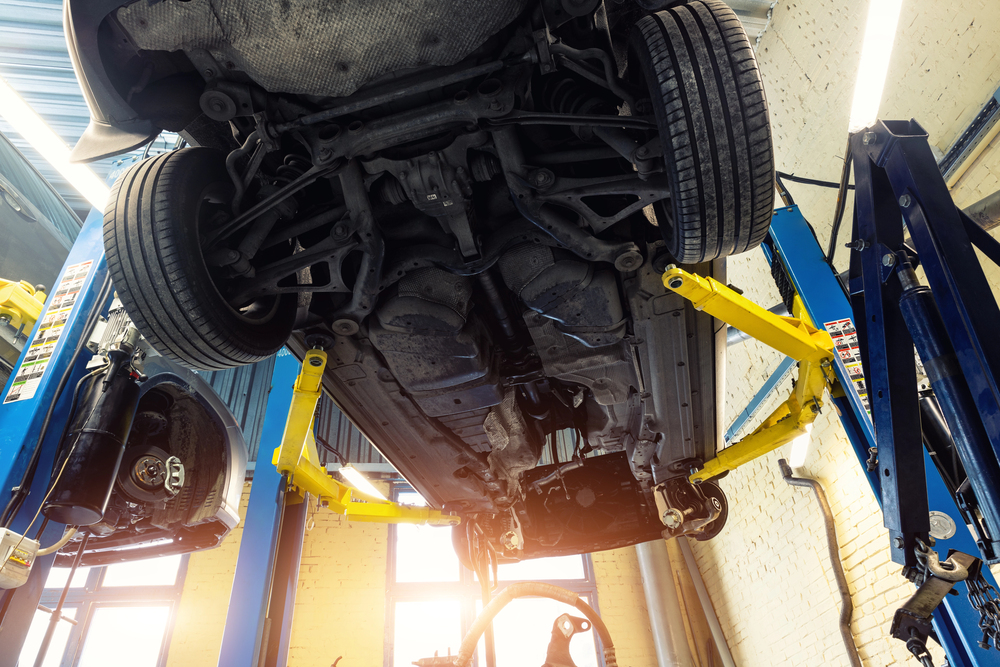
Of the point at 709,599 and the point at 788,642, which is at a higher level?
the point at 709,599

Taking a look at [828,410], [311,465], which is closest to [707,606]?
[828,410]

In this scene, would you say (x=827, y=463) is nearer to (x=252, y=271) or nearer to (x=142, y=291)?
(x=252, y=271)

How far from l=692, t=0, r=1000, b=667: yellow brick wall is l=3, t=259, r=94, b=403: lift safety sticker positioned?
4.89 m

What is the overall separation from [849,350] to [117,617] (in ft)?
24.2

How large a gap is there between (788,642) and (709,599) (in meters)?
1.42

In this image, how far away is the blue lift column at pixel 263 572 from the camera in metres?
2.78

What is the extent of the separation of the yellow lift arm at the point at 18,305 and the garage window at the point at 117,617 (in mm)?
3498

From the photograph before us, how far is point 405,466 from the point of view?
2799mm

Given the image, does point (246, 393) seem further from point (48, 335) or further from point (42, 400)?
point (42, 400)

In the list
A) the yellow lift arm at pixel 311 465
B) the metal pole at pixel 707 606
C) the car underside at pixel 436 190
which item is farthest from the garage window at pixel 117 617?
the metal pole at pixel 707 606

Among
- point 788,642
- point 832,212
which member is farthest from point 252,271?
point 788,642

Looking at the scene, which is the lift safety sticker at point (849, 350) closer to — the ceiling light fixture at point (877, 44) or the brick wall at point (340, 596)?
the ceiling light fixture at point (877, 44)

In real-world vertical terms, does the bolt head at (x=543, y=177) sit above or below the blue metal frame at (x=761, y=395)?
below

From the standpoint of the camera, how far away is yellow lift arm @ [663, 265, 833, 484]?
6.19ft
